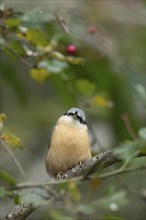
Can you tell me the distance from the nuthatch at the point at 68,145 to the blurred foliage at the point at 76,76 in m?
0.19

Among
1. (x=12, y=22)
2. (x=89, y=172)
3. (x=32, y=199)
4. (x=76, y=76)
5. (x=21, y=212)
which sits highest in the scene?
(x=12, y=22)

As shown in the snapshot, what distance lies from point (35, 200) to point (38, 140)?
15.5ft

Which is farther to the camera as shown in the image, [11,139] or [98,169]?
[11,139]

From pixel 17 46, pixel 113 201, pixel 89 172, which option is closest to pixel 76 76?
pixel 17 46

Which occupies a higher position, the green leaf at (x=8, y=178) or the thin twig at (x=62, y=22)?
the thin twig at (x=62, y=22)

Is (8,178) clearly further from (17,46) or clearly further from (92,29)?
(92,29)

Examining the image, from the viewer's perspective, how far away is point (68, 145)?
5.08 m

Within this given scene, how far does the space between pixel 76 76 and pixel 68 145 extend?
160cm

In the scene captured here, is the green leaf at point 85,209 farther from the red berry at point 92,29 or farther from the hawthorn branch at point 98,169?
the red berry at point 92,29

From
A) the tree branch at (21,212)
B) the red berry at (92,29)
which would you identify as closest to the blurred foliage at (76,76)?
the red berry at (92,29)

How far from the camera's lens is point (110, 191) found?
345 cm

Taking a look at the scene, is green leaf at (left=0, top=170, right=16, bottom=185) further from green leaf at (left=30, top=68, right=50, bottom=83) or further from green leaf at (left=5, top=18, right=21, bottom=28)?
green leaf at (left=30, top=68, right=50, bottom=83)

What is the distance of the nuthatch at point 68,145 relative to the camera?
5.00m

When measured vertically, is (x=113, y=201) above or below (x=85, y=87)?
below
